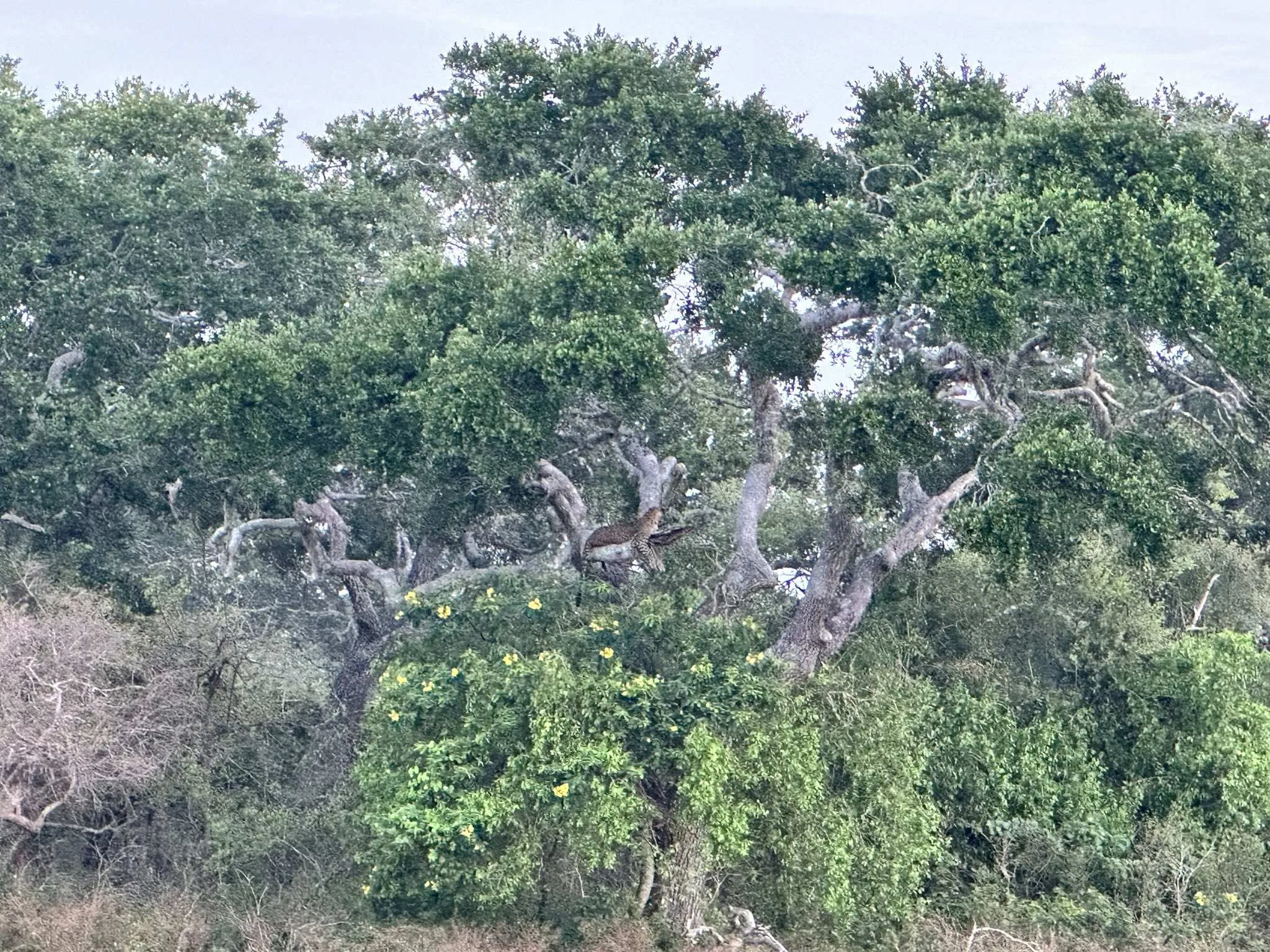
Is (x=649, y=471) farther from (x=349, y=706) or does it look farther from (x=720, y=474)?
(x=349, y=706)

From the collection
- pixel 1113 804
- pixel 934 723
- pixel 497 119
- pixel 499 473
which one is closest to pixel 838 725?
pixel 934 723

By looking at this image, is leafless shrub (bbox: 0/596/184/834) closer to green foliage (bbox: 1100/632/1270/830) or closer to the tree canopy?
the tree canopy

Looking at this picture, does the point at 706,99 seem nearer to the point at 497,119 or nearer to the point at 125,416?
the point at 497,119

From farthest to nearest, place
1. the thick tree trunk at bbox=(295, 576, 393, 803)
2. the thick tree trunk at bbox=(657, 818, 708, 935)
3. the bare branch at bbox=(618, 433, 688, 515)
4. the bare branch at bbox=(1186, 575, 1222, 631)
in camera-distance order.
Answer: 1. the thick tree trunk at bbox=(295, 576, 393, 803)
2. the bare branch at bbox=(1186, 575, 1222, 631)
3. the bare branch at bbox=(618, 433, 688, 515)
4. the thick tree trunk at bbox=(657, 818, 708, 935)

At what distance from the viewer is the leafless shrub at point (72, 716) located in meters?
13.4

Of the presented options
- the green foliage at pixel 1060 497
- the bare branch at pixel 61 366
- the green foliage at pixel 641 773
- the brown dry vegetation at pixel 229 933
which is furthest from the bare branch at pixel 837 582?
the bare branch at pixel 61 366

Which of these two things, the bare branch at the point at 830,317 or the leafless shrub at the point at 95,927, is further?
the bare branch at the point at 830,317

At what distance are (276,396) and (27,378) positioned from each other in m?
4.36

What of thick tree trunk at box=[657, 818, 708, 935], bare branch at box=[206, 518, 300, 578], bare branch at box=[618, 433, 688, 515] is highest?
bare branch at box=[618, 433, 688, 515]

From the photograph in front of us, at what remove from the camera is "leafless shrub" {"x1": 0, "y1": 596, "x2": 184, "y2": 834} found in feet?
44.0

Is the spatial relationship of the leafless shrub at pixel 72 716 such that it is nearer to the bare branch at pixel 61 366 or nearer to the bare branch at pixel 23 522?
the bare branch at pixel 23 522

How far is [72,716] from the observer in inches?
532

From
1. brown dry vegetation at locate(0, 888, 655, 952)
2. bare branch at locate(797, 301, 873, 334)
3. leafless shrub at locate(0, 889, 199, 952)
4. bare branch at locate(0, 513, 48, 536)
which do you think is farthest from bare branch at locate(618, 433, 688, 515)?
bare branch at locate(0, 513, 48, 536)

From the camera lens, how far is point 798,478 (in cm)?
1694
